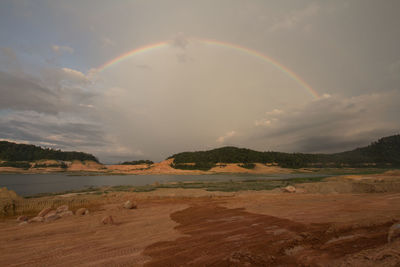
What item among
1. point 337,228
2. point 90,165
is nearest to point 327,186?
point 337,228

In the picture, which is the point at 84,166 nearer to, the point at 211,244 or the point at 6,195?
the point at 6,195

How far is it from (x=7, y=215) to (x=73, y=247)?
16.1m

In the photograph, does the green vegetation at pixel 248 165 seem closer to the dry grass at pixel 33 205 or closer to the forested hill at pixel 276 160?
Answer: the forested hill at pixel 276 160

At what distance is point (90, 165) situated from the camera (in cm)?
18650

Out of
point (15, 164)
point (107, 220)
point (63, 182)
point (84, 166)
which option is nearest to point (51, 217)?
point (107, 220)

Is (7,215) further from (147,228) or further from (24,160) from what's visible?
(24,160)

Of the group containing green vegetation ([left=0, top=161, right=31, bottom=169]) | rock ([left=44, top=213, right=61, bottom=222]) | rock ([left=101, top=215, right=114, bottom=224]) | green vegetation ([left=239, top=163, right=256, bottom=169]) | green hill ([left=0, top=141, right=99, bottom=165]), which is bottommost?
green vegetation ([left=239, top=163, right=256, bottom=169])

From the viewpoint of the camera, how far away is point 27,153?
164750mm

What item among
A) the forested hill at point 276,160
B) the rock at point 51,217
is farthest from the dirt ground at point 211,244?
the forested hill at point 276,160

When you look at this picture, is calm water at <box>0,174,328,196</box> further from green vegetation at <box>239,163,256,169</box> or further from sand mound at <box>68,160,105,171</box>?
sand mound at <box>68,160,105,171</box>

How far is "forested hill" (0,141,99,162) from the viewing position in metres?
151

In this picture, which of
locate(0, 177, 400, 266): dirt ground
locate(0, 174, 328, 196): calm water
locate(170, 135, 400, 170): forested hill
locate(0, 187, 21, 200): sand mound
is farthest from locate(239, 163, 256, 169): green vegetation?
locate(0, 177, 400, 266): dirt ground

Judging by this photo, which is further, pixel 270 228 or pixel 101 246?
pixel 270 228

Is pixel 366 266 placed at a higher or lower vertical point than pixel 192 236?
higher
